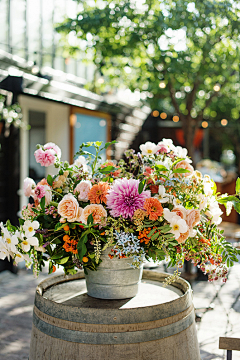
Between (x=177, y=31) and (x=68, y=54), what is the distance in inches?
79.8

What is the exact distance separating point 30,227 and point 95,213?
10.5 inches

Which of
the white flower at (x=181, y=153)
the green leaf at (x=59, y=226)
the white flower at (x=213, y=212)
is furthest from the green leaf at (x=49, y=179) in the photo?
the white flower at (x=213, y=212)

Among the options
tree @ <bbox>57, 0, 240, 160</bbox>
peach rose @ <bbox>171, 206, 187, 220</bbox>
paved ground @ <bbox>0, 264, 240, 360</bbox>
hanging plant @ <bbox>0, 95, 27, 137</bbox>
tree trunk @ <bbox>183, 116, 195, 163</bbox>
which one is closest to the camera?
peach rose @ <bbox>171, 206, 187, 220</bbox>

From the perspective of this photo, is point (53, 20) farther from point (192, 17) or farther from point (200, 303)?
point (200, 303)

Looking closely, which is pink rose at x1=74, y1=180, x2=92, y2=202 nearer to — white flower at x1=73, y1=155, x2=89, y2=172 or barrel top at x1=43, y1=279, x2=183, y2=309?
white flower at x1=73, y1=155, x2=89, y2=172

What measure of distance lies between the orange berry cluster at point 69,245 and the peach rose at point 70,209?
9 cm

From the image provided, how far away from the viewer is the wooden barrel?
59.6 inches

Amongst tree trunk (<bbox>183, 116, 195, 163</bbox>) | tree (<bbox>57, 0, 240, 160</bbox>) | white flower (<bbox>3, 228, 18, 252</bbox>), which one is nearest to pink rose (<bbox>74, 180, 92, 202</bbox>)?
white flower (<bbox>3, 228, 18, 252</bbox>)

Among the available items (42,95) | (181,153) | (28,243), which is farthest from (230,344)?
(42,95)

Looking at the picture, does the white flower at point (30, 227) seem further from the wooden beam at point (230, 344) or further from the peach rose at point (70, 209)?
the wooden beam at point (230, 344)

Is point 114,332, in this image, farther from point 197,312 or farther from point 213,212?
point 197,312

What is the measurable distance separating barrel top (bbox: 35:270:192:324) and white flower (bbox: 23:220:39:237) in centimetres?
31

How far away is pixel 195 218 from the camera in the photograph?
64.3 inches

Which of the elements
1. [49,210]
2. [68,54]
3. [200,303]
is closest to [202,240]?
[49,210]
